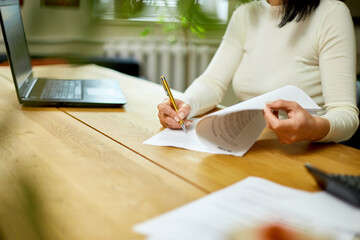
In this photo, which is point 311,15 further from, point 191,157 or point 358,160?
point 191,157

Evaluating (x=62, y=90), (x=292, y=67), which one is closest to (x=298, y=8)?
(x=292, y=67)

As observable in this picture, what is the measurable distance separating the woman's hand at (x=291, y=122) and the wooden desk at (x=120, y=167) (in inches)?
1.6

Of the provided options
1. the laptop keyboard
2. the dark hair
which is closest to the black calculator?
the dark hair

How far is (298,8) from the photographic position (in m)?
1.01

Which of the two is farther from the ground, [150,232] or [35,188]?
[35,188]

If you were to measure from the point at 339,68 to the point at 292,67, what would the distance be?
0.56 ft

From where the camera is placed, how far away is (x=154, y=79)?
9.27 ft

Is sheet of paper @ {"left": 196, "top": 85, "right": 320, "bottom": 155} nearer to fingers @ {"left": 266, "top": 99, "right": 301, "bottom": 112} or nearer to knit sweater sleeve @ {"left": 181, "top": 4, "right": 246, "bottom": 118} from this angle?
fingers @ {"left": 266, "top": 99, "right": 301, "bottom": 112}

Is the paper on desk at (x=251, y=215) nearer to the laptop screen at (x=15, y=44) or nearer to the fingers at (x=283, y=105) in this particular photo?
the fingers at (x=283, y=105)

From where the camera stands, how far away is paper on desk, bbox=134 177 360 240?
16.8 inches

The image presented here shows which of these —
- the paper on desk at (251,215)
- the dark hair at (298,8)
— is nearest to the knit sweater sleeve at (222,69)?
the dark hair at (298,8)

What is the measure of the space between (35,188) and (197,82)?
985 millimetres

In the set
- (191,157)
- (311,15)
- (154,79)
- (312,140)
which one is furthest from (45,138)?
(154,79)

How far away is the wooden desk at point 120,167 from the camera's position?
484 millimetres
